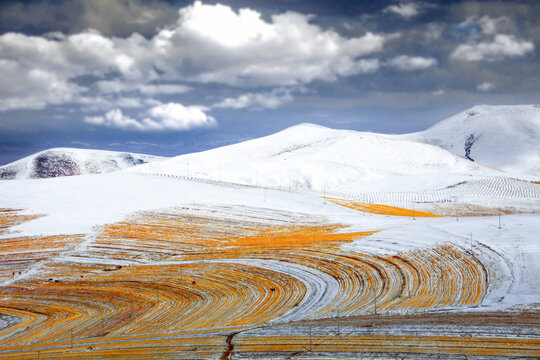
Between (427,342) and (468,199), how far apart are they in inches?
2487

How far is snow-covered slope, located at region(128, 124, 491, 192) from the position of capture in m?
124

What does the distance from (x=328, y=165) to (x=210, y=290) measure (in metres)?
117

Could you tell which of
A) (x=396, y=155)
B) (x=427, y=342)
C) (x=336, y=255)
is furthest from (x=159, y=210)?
(x=396, y=155)

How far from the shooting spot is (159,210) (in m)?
47.5

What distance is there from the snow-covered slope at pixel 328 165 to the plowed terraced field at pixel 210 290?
213 ft

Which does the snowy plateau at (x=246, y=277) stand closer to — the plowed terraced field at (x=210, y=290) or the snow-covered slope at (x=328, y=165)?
the plowed terraced field at (x=210, y=290)

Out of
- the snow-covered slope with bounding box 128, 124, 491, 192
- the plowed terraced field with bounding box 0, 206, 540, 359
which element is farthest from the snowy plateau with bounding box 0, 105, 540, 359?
the snow-covered slope with bounding box 128, 124, 491, 192

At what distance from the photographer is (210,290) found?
27578mm

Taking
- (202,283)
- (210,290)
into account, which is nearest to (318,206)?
(202,283)

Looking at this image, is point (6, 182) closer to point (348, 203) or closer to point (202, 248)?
point (202, 248)

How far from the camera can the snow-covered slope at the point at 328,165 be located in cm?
12400

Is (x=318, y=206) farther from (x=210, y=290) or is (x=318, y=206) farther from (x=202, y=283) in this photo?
(x=210, y=290)

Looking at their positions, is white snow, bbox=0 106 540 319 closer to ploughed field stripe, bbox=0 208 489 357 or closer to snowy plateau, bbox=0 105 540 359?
snowy plateau, bbox=0 105 540 359

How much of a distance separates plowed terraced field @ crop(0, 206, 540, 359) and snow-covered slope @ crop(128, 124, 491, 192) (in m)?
65.0
